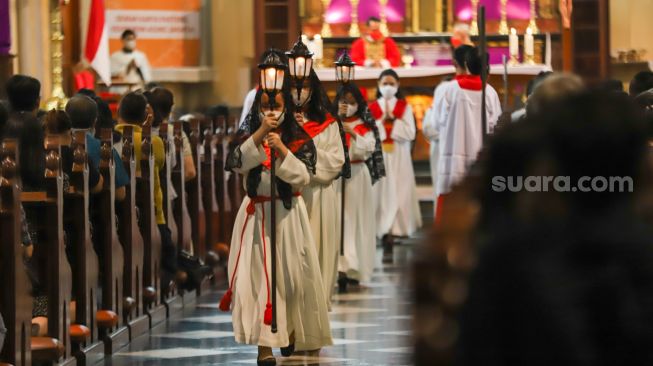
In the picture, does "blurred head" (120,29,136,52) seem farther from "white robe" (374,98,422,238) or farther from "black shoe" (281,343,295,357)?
"black shoe" (281,343,295,357)

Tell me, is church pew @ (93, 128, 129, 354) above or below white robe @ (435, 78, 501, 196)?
below

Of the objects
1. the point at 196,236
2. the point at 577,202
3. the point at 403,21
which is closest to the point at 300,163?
the point at 196,236

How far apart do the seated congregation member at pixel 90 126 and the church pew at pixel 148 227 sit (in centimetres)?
75

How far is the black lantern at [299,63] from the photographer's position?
29.1 ft

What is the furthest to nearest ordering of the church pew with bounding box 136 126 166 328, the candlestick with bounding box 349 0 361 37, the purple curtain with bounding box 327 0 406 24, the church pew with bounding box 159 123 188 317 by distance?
the purple curtain with bounding box 327 0 406 24, the candlestick with bounding box 349 0 361 37, the church pew with bounding box 159 123 188 317, the church pew with bounding box 136 126 166 328

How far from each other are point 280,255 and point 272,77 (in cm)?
104

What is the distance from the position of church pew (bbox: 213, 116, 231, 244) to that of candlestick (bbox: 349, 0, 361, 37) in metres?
9.54

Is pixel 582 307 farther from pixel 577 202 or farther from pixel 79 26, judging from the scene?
pixel 79 26

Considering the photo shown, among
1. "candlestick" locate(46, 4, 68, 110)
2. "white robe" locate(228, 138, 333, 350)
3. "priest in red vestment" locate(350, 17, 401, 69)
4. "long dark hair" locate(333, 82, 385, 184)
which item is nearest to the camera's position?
"white robe" locate(228, 138, 333, 350)

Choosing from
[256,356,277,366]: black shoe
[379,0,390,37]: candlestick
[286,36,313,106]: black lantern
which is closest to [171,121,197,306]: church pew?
[286,36,313,106]: black lantern

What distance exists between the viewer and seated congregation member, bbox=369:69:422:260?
16.2 metres

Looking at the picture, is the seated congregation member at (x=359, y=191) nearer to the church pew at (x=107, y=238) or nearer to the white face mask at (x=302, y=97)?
the white face mask at (x=302, y=97)

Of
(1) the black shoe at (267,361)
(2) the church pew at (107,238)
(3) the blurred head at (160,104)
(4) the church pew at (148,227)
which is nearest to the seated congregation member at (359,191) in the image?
(3) the blurred head at (160,104)

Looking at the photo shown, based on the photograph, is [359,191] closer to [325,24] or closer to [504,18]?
[325,24]
